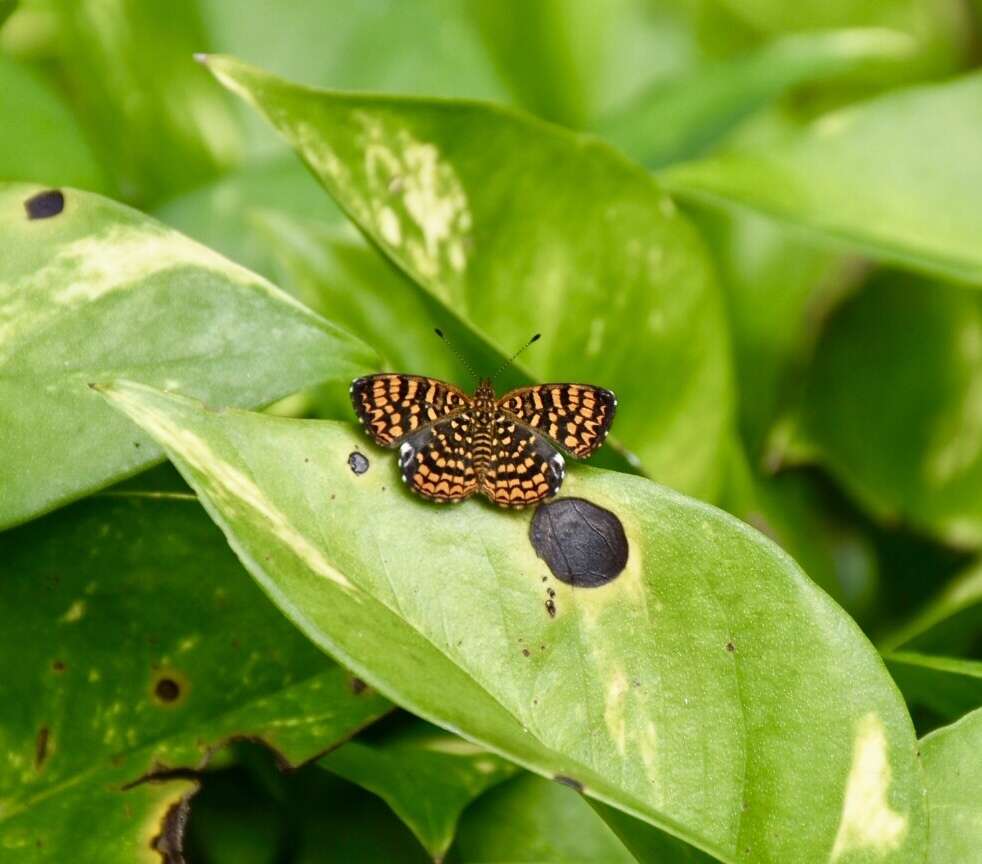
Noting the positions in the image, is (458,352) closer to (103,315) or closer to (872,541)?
(103,315)

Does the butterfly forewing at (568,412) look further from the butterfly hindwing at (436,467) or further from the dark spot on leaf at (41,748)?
the dark spot on leaf at (41,748)

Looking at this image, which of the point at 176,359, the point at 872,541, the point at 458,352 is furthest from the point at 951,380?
the point at 176,359

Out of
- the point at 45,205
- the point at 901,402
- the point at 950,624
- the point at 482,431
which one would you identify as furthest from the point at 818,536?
the point at 45,205

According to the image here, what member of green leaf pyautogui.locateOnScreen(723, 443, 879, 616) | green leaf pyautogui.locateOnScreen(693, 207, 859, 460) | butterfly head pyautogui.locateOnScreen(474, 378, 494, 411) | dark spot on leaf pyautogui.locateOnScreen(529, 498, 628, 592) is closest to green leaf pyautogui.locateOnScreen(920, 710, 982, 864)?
dark spot on leaf pyautogui.locateOnScreen(529, 498, 628, 592)

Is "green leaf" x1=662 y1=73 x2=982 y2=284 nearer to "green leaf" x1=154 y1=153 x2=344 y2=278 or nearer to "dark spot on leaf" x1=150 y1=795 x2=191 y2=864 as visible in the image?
"green leaf" x1=154 y1=153 x2=344 y2=278

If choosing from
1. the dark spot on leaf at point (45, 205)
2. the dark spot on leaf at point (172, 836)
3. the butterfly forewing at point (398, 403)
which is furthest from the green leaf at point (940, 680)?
the dark spot on leaf at point (45, 205)

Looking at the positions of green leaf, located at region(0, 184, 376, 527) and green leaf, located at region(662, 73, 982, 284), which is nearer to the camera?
green leaf, located at region(0, 184, 376, 527)

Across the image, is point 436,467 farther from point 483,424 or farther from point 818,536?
point 818,536
